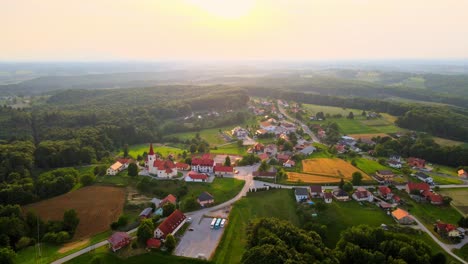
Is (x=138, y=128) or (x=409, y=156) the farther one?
(x=138, y=128)

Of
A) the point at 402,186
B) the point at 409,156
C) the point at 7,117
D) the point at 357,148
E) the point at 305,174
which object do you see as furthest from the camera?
the point at 7,117

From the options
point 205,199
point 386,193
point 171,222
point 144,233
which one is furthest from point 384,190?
point 144,233

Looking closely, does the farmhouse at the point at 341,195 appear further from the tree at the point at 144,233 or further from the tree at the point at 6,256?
the tree at the point at 6,256

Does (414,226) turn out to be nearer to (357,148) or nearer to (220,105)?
(357,148)

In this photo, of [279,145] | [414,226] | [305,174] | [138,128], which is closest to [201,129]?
[138,128]

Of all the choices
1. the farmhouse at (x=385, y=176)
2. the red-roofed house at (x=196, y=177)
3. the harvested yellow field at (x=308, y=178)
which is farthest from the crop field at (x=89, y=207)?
the farmhouse at (x=385, y=176)

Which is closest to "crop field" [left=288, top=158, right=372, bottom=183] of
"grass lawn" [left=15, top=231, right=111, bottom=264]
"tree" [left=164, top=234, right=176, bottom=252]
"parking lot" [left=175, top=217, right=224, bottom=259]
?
"parking lot" [left=175, top=217, right=224, bottom=259]
